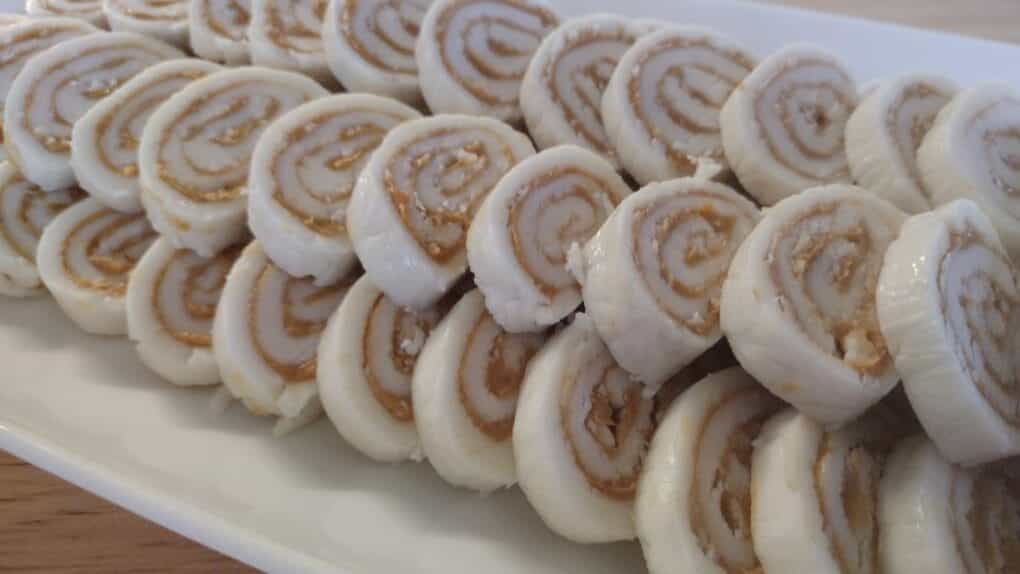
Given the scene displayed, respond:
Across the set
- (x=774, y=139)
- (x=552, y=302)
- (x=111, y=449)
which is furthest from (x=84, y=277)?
(x=774, y=139)

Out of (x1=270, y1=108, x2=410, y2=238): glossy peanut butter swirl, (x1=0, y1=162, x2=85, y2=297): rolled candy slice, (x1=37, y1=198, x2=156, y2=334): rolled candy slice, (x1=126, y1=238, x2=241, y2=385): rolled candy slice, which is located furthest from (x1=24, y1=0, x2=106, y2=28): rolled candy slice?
(x1=270, y1=108, x2=410, y2=238): glossy peanut butter swirl

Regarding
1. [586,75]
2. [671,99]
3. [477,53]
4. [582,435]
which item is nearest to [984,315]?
[582,435]

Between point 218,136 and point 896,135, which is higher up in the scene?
point 896,135

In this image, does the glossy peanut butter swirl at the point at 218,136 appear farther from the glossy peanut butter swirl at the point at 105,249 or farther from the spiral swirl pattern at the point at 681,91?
the spiral swirl pattern at the point at 681,91

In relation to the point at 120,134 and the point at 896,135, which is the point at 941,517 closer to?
the point at 896,135

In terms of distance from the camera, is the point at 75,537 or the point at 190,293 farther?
the point at 190,293

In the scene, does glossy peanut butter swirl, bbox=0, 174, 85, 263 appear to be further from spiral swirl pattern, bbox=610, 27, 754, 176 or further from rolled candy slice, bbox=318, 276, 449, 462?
spiral swirl pattern, bbox=610, 27, 754, 176

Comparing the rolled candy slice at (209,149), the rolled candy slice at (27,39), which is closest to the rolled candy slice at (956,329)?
the rolled candy slice at (209,149)
